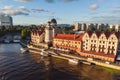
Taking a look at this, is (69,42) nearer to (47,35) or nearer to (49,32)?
(49,32)

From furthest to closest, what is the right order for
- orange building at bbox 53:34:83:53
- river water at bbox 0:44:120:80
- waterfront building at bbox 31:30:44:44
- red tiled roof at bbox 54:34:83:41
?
1. waterfront building at bbox 31:30:44:44
2. red tiled roof at bbox 54:34:83:41
3. orange building at bbox 53:34:83:53
4. river water at bbox 0:44:120:80

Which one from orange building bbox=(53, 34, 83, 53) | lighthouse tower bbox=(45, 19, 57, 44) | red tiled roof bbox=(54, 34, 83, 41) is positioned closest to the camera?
orange building bbox=(53, 34, 83, 53)

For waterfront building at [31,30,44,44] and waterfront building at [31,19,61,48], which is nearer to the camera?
waterfront building at [31,19,61,48]

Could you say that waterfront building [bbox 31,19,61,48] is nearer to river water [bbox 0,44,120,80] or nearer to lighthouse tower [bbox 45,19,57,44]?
lighthouse tower [bbox 45,19,57,44]

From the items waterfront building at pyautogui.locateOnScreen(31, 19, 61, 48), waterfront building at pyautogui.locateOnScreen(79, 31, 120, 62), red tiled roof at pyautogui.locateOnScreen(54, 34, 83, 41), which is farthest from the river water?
waterfront building at pyautogui.locateOnScreen(31, 19, 61, 48)

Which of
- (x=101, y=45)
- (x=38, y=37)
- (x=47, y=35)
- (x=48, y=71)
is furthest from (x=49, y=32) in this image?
(x=48, y=71)

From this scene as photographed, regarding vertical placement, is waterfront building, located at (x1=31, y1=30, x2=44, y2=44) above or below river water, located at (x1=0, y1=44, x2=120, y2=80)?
above

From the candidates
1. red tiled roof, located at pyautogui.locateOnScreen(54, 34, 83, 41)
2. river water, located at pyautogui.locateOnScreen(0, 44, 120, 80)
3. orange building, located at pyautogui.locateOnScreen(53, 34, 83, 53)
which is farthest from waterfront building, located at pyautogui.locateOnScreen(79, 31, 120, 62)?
river water, located at pyautogui.locateOnScreen(0, 44, 120, 80)

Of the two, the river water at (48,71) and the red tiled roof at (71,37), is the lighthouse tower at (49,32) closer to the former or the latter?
the red tiled roof at (71,37)
